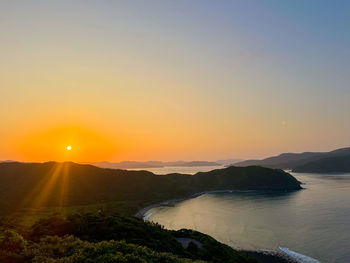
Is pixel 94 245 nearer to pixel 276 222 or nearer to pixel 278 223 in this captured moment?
pixel 278 223

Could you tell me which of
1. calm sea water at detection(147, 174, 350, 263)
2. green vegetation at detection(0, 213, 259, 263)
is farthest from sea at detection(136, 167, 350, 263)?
green vegetation at detection(0, 213, 259, 263)

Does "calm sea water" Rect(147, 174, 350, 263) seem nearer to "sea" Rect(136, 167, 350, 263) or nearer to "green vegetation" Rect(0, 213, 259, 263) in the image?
"sea" Rect(136, 167, 350, 263)

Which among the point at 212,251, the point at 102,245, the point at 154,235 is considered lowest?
the point at 212,251

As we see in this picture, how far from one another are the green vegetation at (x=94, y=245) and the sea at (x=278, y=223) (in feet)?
106

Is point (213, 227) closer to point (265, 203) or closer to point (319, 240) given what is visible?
point (319, 240)

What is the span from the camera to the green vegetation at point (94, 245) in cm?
2438

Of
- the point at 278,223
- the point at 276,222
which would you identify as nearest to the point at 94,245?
the point at 278,223

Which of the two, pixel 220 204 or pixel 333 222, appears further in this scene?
pixel 220 204

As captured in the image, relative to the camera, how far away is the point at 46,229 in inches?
1796

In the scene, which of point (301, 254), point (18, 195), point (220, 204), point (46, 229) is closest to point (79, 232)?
point (46, 229)

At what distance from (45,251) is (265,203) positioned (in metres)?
184

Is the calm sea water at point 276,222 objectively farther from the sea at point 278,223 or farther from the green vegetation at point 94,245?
the green vegetation at point 94,245

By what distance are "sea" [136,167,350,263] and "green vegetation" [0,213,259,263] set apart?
32.2 meters

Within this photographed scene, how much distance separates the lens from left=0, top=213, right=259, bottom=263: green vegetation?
2438 cm
